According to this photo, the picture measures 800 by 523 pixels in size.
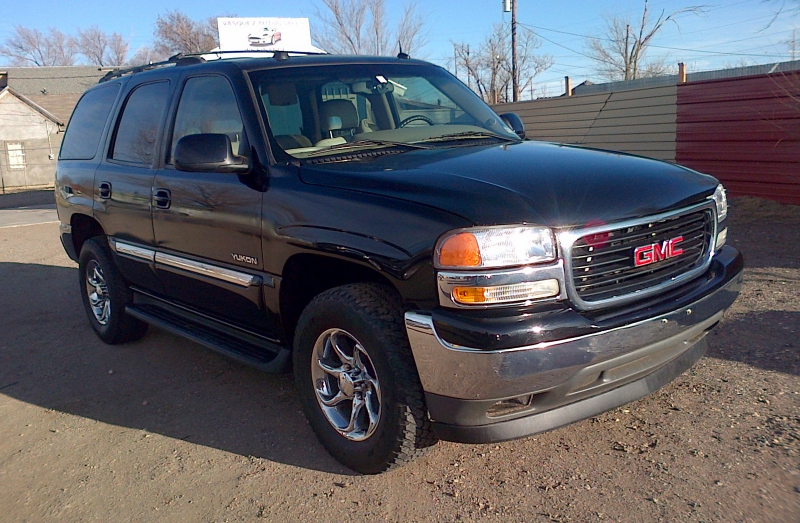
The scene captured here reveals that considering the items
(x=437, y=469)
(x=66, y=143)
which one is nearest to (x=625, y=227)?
(x=437, y=469)

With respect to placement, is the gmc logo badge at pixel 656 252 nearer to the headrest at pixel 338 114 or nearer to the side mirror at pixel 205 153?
the headrest at pixel 338 114

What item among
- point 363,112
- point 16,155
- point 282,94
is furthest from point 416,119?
point 16,155

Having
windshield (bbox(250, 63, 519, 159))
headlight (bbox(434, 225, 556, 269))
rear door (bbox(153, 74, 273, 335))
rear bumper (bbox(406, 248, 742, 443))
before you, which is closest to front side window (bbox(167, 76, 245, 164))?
rear door (bbox(153, 74, 273, 335))

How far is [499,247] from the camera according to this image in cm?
274

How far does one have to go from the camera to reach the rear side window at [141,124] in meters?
4.69

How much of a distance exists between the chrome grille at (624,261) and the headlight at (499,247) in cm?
14

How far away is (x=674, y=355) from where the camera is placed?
10.7ft

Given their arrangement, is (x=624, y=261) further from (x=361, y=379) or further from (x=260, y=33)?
(x=260, y=33)

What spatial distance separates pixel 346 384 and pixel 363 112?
1714 millimetres

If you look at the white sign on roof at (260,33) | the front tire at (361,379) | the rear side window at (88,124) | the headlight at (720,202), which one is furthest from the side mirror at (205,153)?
the white sign on roof at (260,33)

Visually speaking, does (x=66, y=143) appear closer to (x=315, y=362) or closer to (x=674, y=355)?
(x=315, y=362)

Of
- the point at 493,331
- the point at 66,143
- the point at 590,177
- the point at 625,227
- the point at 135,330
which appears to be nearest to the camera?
the point at 493,331

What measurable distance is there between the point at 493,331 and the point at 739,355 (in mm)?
2511

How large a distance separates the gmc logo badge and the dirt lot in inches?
36.7
